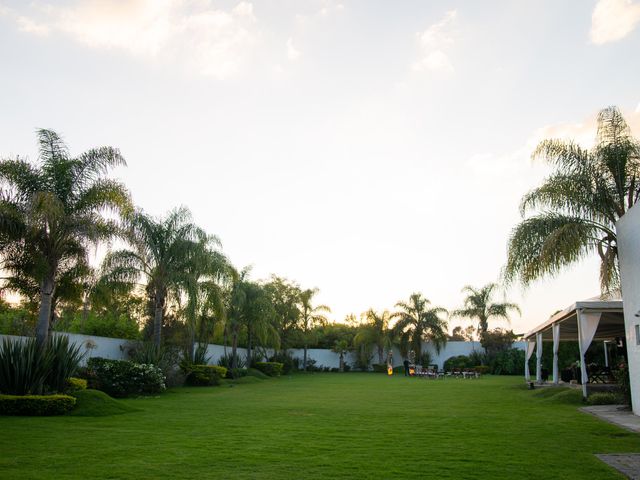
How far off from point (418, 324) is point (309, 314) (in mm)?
8651

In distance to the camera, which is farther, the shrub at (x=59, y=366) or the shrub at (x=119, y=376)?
the shrub at (x=119, y=376)

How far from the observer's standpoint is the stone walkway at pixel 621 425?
5846mm

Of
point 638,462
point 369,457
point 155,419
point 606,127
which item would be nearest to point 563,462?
point 638,462

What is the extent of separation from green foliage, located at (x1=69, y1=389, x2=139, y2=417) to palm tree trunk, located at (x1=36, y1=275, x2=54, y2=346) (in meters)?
1.70

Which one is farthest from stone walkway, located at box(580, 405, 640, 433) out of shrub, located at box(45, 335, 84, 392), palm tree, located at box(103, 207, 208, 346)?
palm tree, located at box(103, 207, 208, 346)

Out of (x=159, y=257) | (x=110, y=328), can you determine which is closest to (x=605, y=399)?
(x=159, y=257)

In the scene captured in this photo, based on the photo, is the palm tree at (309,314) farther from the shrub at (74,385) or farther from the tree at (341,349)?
the shrub at (74,385)

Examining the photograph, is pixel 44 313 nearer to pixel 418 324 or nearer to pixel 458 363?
pixel 418 324

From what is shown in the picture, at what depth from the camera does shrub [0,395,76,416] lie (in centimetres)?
1073

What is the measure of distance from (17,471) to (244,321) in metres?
24.7

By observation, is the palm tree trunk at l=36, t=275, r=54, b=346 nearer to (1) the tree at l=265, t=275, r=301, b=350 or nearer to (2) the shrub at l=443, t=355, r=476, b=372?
(1) the tree at l=265, t=275, r=301, b=350

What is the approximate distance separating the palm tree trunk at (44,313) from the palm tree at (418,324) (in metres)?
30.9

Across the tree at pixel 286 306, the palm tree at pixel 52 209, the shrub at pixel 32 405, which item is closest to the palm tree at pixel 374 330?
the tree at pixel 286 306

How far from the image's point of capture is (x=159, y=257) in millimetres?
20516
